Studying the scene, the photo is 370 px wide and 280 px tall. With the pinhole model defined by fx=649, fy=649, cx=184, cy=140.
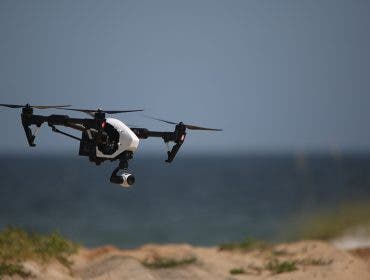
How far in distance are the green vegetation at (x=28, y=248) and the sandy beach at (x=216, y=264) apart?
0.36 meters

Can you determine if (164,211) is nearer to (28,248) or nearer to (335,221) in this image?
(335,221)

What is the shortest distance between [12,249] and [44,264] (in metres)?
1.18

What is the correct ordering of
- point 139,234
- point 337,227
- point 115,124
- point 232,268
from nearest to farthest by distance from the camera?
point 115,124, point 232,268, point 337,227, point 139,234

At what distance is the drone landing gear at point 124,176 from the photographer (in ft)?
42.9

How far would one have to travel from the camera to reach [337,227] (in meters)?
29.5

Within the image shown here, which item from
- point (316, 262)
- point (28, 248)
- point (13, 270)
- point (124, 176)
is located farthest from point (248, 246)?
point (124, 176)

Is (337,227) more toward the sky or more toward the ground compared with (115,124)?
more toward the ground

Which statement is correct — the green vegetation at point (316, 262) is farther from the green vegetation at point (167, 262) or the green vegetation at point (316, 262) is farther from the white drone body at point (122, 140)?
the white drone body at point (122, 140)

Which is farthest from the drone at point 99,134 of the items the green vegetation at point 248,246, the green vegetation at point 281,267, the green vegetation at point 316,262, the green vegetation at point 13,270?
the green vegetation at point 248,246

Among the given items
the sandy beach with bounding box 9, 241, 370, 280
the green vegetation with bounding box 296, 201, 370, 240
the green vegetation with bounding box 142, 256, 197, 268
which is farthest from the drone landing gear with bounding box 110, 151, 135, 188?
the green vegetation with bounding box 296, 201, 370, 240

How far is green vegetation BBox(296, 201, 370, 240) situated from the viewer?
94.1ft

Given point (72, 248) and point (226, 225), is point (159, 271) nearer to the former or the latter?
point (72, 248)

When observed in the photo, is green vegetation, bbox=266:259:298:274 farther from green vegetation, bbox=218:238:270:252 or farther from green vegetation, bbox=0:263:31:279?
green vegetation, bbox=0:263:31:279

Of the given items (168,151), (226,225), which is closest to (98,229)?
(226,225)
